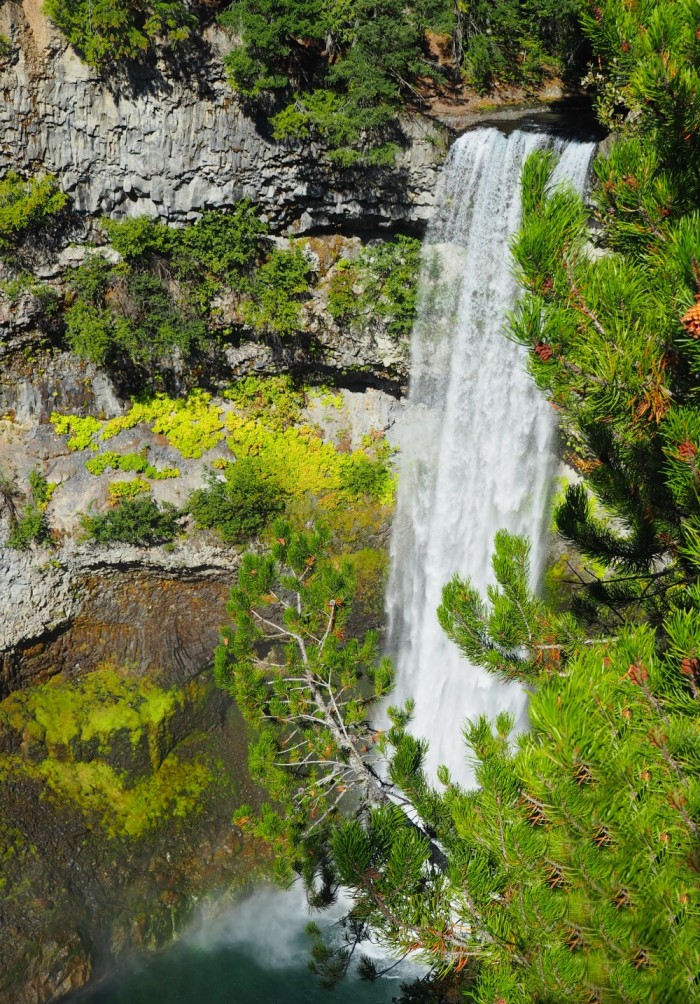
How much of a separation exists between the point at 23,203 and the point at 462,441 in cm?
890

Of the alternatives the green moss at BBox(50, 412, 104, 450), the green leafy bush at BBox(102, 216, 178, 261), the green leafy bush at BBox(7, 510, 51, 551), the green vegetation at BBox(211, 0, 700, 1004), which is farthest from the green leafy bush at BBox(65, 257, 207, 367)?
the green vegetation at BBox(211, 0, 700, 1004)

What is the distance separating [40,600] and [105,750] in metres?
2.94

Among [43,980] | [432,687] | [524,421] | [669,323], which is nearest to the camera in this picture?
[669,323]

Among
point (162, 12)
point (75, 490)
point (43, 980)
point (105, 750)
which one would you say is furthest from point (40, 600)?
point (162, 12)

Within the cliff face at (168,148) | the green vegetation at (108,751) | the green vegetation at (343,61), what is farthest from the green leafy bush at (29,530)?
the green vegetation at (343,61)

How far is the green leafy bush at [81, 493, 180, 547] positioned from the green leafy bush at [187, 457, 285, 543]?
0.54 meters

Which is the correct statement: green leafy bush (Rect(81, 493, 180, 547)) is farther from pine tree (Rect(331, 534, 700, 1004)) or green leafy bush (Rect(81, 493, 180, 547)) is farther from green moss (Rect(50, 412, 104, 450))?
pine tree (Rect(331, 534, 700, 1004))

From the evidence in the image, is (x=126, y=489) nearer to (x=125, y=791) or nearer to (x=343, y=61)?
(x=125, y=791)

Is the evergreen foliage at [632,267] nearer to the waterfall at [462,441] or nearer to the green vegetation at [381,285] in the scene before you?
the waterfall at [462,441]

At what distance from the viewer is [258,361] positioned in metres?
13.8

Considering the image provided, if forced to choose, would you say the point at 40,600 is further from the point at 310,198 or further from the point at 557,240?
the point at 557,240

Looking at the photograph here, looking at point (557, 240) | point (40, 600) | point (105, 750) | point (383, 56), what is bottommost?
point (105, 750)

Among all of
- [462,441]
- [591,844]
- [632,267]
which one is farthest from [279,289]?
[591,844]

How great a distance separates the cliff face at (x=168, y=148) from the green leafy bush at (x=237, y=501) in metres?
4.89
